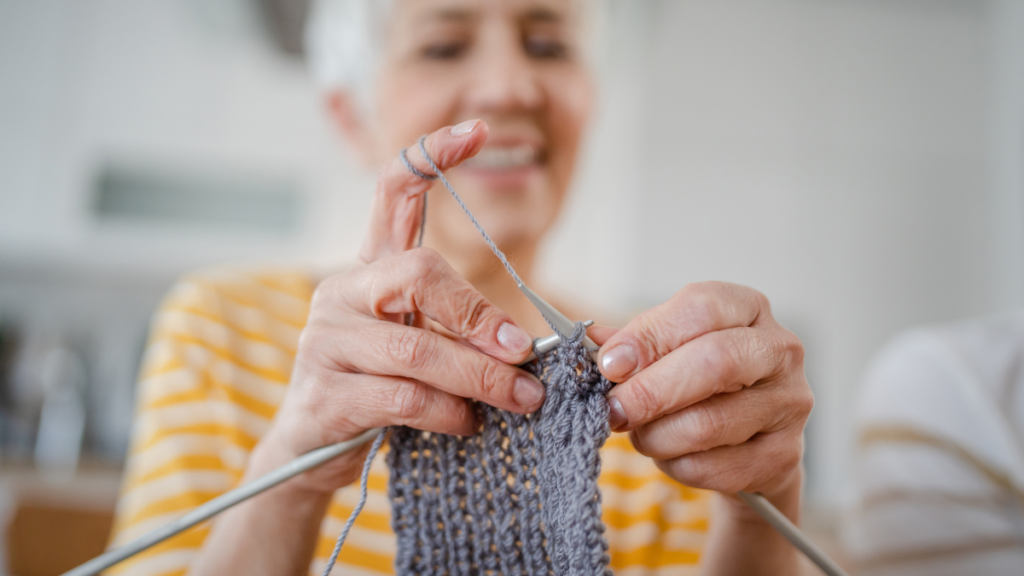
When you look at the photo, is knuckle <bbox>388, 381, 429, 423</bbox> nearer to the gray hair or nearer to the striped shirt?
the striped shirt

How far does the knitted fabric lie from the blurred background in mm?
1695

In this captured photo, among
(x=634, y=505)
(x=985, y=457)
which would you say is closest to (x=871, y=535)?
(x=985, y=457)

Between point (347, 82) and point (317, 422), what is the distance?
1.80 feet

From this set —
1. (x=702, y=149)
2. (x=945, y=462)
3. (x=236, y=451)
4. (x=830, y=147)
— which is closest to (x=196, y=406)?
(x=236, y=451)

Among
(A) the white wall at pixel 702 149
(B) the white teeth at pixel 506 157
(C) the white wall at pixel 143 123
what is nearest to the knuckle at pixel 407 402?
(B) the white teeth at pixel 506 157

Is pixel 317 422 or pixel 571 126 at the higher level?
pixel 571 126

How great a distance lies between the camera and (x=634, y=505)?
0.69 metres

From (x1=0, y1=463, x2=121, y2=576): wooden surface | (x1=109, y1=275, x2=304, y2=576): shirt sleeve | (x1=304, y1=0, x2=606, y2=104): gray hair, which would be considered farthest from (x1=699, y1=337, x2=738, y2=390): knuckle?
(x1=0, y1=463, x2=121, y2=576): wooden surface

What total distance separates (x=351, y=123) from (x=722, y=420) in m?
0.68

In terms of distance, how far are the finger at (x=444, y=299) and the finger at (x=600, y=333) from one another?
4 centimetres

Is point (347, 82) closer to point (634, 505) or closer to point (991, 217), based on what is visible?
point (634, 505)

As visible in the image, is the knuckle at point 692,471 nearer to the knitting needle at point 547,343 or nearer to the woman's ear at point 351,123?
the knitting needle at point 547,343

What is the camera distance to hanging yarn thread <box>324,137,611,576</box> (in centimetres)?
35

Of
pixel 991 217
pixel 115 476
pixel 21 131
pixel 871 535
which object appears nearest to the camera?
pixel 871 535
